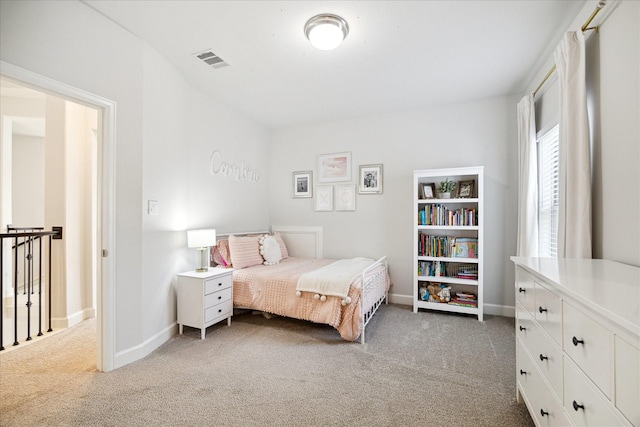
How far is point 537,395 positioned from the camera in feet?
4.64

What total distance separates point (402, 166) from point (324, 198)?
126 centimetres

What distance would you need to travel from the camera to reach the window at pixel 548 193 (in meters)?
2.61

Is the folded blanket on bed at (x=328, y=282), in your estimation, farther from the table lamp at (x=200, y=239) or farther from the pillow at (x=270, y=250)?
the table lamp at (x=200, y=239)

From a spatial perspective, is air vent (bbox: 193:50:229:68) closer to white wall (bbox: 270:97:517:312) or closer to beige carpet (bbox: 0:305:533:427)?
white wall (bbox: 270:97:517:312)

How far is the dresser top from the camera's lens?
77 cm

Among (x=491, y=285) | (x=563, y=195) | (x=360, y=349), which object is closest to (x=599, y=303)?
(x=563, y=195)

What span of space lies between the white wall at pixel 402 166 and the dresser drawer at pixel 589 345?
275cm

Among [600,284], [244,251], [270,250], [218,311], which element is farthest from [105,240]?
[600,284]

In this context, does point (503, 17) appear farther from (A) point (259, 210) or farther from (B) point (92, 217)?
(B) point (92, 217)

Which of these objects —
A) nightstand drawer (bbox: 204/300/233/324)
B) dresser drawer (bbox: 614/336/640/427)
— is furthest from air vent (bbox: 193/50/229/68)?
dresser drawer (bbox: 614/336/640/427)

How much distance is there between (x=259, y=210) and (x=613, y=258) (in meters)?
4.00

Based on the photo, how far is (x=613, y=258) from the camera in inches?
63.6

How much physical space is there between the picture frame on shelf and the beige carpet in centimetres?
228

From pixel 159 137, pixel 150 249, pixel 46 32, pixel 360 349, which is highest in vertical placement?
pixel 46 32
